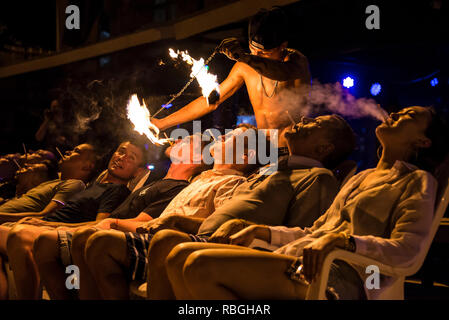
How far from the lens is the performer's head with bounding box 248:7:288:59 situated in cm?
339

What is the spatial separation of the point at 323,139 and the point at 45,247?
5.21 feet

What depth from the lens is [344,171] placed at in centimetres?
271

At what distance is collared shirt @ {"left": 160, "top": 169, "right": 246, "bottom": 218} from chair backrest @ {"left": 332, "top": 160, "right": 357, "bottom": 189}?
641 millimetres

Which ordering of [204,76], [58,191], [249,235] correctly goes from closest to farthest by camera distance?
[249,235] < [204,76] < [58,191]

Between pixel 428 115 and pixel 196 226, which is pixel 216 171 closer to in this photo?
pixel 196 226

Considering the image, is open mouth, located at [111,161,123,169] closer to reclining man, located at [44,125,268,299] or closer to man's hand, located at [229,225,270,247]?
reclining man, located at [44,125,268,299]

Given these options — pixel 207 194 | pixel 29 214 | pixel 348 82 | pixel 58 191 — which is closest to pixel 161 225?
pixel 207 194

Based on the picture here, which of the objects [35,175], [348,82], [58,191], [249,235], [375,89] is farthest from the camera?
[348,82]

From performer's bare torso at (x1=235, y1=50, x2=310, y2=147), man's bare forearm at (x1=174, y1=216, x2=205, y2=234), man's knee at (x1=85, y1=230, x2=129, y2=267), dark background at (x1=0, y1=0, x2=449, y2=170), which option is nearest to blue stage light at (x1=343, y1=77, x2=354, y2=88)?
dark background at (x1=0, y1=0, x2=449, y2=170)

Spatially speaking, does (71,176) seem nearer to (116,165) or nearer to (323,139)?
(116,165)

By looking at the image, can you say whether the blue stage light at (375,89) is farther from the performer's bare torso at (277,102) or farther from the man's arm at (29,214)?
the man's arm at (29,214)

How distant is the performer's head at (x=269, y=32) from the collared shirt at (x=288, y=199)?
1083 millimetres

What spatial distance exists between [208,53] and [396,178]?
15.7 ft
